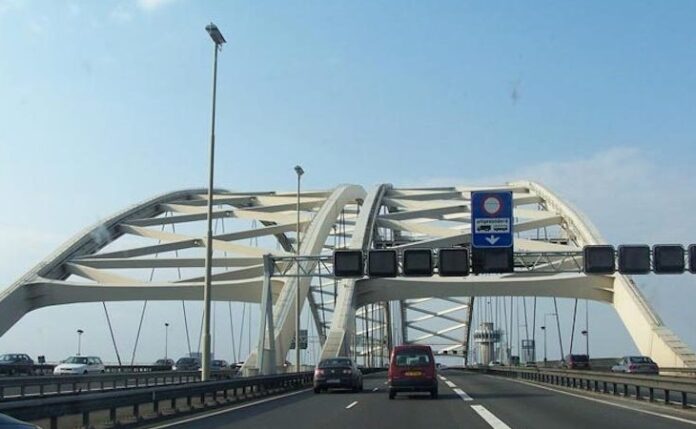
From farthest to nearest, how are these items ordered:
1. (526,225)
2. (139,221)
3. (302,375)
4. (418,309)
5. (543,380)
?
(418,309) < (139,221) < (526,225) < (543,380) < (302,375)

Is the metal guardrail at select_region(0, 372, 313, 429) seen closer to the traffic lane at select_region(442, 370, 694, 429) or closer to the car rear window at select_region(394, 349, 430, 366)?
the car rear window at select_region(394, 349, 430, 366)

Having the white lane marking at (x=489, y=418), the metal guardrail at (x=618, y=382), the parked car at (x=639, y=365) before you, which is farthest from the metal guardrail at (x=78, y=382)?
the parked car at (x=639, y=365)

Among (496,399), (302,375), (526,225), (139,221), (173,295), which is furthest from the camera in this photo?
(139,221)

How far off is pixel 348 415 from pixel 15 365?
3914 centimetres

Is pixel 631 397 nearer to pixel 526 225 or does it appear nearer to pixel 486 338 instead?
pixel 526 225

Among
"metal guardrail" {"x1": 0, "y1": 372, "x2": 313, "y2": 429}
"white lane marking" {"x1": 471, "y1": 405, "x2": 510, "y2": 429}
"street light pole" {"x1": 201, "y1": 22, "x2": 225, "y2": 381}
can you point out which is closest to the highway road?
"white lane marking" {"x1": 471, "y1": 405, "x2": 510, "y2": 429}

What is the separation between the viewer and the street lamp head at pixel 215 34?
32.3 metres

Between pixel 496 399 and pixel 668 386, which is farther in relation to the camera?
pixel 496 399

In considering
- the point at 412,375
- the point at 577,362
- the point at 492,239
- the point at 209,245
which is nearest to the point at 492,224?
the point at 492,239

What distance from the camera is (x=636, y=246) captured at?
3859 cm

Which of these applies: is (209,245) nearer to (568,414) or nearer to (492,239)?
(492,239)

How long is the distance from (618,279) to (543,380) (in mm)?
14853

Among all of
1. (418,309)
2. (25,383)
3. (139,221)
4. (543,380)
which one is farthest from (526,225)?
(418,309)

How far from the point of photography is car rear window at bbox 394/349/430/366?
30.5 m
